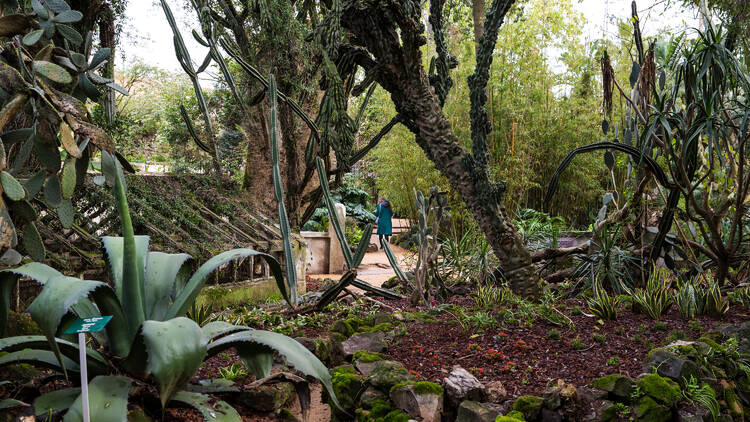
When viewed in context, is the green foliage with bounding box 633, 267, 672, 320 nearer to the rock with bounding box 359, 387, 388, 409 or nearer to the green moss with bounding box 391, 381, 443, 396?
the green moss with bounding box 391, 381, 443, 396

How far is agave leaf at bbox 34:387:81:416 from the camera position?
1.31 m

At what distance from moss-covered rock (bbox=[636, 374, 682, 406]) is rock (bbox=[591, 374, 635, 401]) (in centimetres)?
4

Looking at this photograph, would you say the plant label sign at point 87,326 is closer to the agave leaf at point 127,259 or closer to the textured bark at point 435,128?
the agave leaf at point 127,259

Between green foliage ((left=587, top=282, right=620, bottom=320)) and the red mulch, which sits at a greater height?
green foliage ((left=587, top=282, right=620, bottom=320))

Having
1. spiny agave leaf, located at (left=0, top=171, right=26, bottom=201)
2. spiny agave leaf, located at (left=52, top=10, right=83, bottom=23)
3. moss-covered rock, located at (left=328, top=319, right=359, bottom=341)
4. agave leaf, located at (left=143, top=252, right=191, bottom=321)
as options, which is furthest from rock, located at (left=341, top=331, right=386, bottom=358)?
spiny agave leaf, located at (left=52, top=10, right=83, bottom=23)

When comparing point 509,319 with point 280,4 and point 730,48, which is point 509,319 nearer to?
point 730,48

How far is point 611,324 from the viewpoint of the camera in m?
2.94

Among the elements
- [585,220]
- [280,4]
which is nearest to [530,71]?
[585,220]

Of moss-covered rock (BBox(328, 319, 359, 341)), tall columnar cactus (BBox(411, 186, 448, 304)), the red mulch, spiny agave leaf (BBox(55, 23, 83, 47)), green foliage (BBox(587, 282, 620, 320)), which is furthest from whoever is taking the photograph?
tall columnar cactus (BBox(411, 186, 448, 304))

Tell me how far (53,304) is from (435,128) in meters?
2.58

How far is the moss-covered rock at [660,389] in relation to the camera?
81.4 inches

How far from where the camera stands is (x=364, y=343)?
9.30 ft

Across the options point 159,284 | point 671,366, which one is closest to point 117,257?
point 159,284

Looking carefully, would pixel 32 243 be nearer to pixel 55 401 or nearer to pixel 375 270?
pixel 55 401
